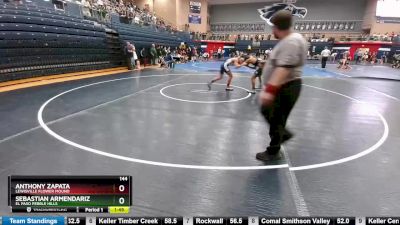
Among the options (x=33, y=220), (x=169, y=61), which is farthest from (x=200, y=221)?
(x=169, y=61)

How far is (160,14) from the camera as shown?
1416 inches

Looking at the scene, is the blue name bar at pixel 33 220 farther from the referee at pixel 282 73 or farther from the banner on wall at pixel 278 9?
the banner on wall at pixel 278 9

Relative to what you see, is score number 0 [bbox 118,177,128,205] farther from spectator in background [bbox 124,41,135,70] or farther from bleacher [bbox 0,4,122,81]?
spectator in background [bbox 124,41,135,70]

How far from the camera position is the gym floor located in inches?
112

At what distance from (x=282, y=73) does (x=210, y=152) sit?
4.99 ft

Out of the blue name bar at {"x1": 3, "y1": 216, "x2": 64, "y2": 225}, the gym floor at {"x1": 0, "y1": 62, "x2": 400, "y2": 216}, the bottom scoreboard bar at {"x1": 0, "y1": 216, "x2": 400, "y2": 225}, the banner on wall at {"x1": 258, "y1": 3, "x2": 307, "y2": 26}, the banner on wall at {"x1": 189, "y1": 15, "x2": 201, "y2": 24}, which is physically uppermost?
the banner on wall at {"x1": 258, "y1": 3, "x2": 307, "y2": 26}

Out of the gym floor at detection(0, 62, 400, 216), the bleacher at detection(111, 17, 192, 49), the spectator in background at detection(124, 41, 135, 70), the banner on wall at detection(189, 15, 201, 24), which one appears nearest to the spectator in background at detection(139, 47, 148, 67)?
the bleacher at detection(111, 17, 192, 49)

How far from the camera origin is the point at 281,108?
11.9 ft

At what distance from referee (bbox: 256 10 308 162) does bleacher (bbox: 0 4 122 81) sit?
31.2 ft

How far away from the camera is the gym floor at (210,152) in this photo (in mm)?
2842

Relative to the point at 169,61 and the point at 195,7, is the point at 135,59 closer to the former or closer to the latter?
the point at 169,61

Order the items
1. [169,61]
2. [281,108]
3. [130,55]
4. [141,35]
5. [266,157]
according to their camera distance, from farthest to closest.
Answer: [141,35]
[169,61]
[130,55]
[266,157]
[281,108]

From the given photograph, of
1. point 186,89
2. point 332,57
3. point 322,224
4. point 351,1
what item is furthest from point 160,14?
point 322,224

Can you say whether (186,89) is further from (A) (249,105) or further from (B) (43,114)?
(B) (43,114)
